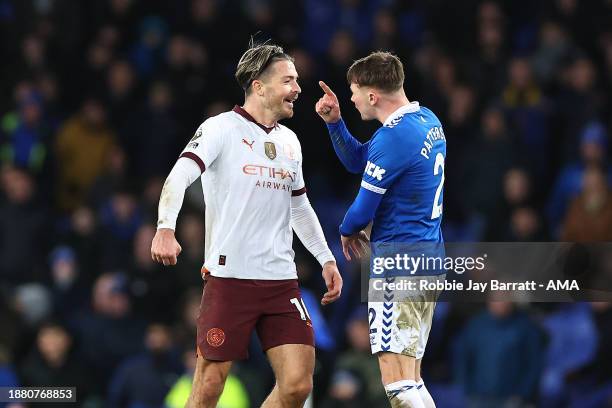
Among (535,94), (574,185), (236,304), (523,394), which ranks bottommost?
(523,394)

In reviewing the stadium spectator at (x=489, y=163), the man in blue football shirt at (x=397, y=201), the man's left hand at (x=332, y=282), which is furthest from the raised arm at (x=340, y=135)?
the stadium spectator at (x=489, y=163)

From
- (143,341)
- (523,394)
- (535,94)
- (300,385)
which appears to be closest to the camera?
(300,385)

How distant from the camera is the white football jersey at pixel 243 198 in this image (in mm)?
8234

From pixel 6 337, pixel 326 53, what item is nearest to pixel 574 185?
pixel 326 53

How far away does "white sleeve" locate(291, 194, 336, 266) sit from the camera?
8.65m

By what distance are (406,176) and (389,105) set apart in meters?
0.48

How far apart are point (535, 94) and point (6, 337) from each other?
638 cm

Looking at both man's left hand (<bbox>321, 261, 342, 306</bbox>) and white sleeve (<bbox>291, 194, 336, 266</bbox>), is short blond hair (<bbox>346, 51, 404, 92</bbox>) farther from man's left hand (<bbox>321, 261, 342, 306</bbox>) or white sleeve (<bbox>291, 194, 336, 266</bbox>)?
man's left hand (<bbox>321, 261, 342, 306</bbox>)

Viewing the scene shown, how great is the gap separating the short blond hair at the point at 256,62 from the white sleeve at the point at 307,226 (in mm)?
786

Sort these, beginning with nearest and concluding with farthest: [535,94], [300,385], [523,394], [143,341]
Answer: [300,385] → [523,394] → [143,341] → [535,94]

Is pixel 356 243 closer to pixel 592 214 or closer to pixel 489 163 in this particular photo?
pixel 592 214

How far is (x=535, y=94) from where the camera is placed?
15164mm

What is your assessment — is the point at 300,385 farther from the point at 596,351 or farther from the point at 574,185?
the point at 574,185

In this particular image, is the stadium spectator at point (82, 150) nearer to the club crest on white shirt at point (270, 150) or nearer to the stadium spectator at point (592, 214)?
the stadium spectator at point (592, 214)
